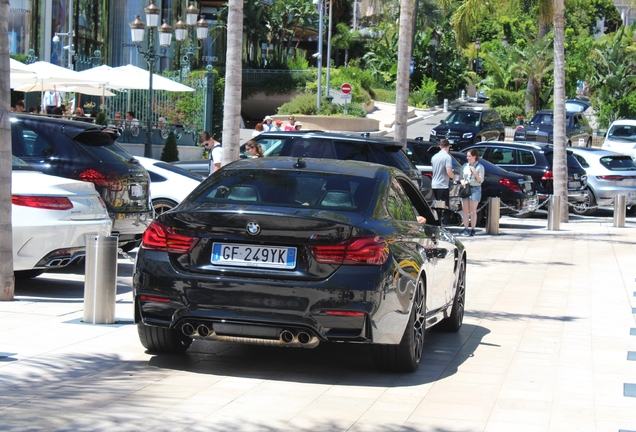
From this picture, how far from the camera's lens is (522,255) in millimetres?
17375

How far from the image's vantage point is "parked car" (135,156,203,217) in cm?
1559

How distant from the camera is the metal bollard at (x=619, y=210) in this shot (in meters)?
23.2

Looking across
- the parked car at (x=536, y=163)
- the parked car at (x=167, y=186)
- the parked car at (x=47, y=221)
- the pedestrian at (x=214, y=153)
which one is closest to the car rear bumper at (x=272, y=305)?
the parked car at (x=47, y=221)

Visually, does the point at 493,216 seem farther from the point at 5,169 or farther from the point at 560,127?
the point at 5,169

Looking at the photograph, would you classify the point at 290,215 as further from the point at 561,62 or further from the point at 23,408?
the point at 561,62

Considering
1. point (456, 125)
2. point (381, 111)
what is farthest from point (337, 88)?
point (456, 125)

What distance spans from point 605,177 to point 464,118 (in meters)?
17.2

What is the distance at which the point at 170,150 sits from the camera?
29.2 metres

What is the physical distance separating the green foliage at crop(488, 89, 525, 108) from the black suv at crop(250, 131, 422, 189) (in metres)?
46.7

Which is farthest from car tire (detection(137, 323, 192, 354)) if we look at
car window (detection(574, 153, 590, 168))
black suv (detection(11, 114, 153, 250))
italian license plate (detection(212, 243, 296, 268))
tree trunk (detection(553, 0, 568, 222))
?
car window (detection(574, 153, 590, 168))

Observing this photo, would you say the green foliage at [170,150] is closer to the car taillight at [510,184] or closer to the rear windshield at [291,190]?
the car taillight at [510,184]

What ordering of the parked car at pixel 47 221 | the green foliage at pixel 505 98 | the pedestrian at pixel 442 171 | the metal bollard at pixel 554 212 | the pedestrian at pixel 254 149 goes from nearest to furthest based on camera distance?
1. the parked car at pixel 47 221
2. the pedestrian at pixel 254 149
3. the pedestrian at pixel 442 171
4. the metal bollard at pixel 554 212
5. the green foliage at pixel 505 98

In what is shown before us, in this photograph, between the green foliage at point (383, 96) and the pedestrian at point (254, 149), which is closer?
the pedestrian at point (254, 149)

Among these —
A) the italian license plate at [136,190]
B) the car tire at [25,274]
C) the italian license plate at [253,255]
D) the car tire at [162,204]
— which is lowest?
the car tire at [25,274]
